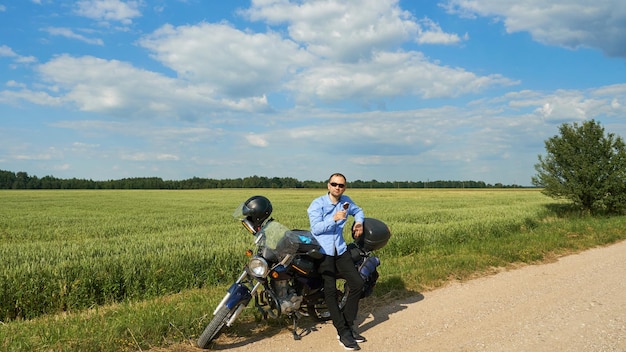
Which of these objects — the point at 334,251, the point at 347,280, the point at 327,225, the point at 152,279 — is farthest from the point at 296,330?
the point at 152,279

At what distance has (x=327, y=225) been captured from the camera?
4.97 metres

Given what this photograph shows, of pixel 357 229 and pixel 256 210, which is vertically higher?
pixel 256 210

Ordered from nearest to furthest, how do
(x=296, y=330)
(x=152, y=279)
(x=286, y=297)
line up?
(x=286, y=297)
(x=296, y=330)
(x=152, y=279)

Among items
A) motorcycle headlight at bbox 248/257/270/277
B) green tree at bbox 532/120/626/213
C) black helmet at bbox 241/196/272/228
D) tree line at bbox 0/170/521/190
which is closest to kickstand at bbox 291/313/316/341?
motorcycle headlight at bbox 248/257/270/277

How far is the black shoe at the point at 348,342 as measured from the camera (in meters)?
4.66

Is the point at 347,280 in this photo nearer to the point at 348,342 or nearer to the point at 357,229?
the point at 357,229

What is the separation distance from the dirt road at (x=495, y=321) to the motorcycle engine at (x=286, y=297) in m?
0.39

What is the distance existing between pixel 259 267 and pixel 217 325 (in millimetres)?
720

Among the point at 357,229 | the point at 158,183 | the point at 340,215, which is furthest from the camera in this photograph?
the point at 158,183

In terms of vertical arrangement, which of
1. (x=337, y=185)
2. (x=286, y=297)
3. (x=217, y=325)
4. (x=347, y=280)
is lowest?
(x=217, y=325)

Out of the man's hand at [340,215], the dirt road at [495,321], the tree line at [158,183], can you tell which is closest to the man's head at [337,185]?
the man's hand at [340,215]

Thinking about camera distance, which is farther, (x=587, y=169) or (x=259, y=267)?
(x=587, y=169)

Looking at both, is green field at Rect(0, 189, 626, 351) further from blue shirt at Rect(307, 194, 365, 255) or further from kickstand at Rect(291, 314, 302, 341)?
blue shirt at Rect(307, 194, 365, 255)

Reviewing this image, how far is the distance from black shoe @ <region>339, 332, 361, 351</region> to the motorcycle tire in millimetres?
1247
